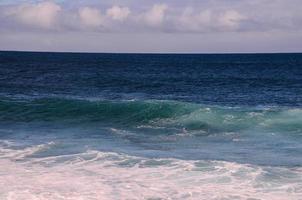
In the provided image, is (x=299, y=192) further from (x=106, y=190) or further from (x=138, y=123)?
(x=138, y=123)

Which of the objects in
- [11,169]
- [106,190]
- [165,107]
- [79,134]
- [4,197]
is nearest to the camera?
[4,197]

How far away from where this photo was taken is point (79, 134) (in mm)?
25062

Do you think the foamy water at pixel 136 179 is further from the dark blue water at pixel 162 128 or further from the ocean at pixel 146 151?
the dark blue water at pixel 162 128

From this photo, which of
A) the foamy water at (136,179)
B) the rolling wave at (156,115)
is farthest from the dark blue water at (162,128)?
the foamy water at (136,179)

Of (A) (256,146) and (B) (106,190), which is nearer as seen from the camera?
(B) (106,190)

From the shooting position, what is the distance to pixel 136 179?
15.7m

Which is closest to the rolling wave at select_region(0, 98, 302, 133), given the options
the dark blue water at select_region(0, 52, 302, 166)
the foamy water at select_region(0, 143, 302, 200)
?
the dark blue water at select_region(0, 52, 302, 166)

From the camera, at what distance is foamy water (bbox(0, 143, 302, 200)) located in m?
13.9

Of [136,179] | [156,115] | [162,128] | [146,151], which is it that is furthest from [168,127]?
[136,179]


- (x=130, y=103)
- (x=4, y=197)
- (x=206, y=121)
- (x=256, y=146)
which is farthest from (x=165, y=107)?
(x=4, y=197)

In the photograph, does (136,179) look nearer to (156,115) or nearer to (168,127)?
(168,127)

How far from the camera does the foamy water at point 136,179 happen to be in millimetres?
13930

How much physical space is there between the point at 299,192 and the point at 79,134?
13.5 m

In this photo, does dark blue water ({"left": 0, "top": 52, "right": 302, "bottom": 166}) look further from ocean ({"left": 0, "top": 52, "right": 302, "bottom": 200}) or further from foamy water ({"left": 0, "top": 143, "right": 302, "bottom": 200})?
foamy water ({"left": 0, "top": 143, "right": 302, "bottom": 200})
